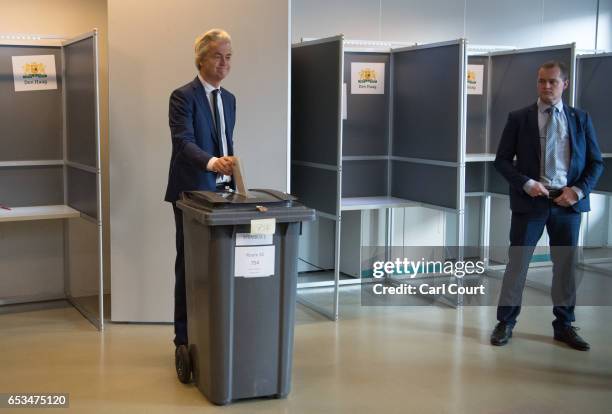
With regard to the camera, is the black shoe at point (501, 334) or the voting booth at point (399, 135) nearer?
the black shoe at point (501, 334)

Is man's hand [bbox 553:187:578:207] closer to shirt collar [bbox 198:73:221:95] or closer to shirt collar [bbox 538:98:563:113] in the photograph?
shirt collar [bbox 538:98:563:113]

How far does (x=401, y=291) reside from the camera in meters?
6.26

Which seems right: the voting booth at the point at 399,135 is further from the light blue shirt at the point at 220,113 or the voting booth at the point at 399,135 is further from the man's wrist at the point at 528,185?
the light blue shirt at the point at 220,113

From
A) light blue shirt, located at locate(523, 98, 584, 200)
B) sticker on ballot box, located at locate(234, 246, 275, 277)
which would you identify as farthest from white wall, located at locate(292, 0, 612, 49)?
sticker on ballot box, located at locate(234, 246, 275, 277)

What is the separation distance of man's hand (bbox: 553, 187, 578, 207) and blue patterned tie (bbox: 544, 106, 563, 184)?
119mm

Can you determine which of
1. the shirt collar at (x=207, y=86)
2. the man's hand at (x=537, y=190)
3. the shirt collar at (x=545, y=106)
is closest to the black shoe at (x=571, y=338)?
the man's hand at (x=537, y=190)

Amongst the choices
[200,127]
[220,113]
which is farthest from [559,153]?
[200,127]

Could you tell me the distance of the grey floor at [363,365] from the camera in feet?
12.4

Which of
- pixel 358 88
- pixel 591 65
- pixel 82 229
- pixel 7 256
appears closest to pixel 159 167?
pixel 82 229

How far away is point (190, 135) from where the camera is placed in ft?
12.8

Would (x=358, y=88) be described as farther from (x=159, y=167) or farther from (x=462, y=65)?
(x=159, y=167)

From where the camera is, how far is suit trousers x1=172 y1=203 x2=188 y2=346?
4.06 metres

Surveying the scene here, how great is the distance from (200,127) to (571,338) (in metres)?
2.59

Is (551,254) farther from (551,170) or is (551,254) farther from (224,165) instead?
(224,165)
